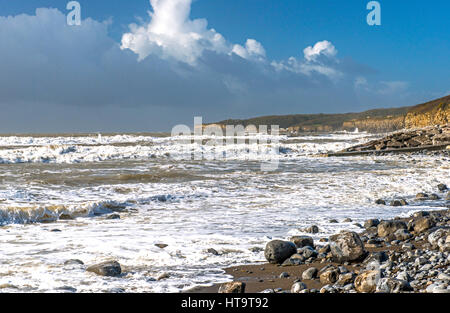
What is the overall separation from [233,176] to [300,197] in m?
5.00

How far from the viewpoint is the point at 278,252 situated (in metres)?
5.44

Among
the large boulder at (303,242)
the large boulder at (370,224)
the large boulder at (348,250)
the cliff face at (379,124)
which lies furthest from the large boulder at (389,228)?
the cliff face at (379,124)

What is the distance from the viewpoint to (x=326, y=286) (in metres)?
4.22

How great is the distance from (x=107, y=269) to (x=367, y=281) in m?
2.91

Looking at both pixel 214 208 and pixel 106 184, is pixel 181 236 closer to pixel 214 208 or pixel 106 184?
pixel 214 208

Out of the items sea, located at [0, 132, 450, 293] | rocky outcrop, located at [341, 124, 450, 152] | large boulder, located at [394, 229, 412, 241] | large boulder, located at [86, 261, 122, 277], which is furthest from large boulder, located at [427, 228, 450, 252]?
rocky outcrop, located at [341, 124, 450, 152]

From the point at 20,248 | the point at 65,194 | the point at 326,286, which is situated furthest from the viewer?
the point at 65,194

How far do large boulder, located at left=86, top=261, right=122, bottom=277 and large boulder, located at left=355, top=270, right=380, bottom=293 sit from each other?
272cm

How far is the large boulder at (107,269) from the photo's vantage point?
492 centimetres

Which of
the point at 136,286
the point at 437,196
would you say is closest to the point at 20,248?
the point at 136,286

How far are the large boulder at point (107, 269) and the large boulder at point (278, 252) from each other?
190cm

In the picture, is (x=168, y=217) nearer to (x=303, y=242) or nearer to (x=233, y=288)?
(x=303, y=242)

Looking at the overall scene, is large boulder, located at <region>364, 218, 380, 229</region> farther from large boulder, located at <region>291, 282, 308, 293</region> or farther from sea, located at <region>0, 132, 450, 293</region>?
large boulder, located at <region>291, 282, 308, 293</region>

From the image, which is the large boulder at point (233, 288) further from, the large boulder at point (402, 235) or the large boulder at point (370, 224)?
the large boulder at point (370, 224)
